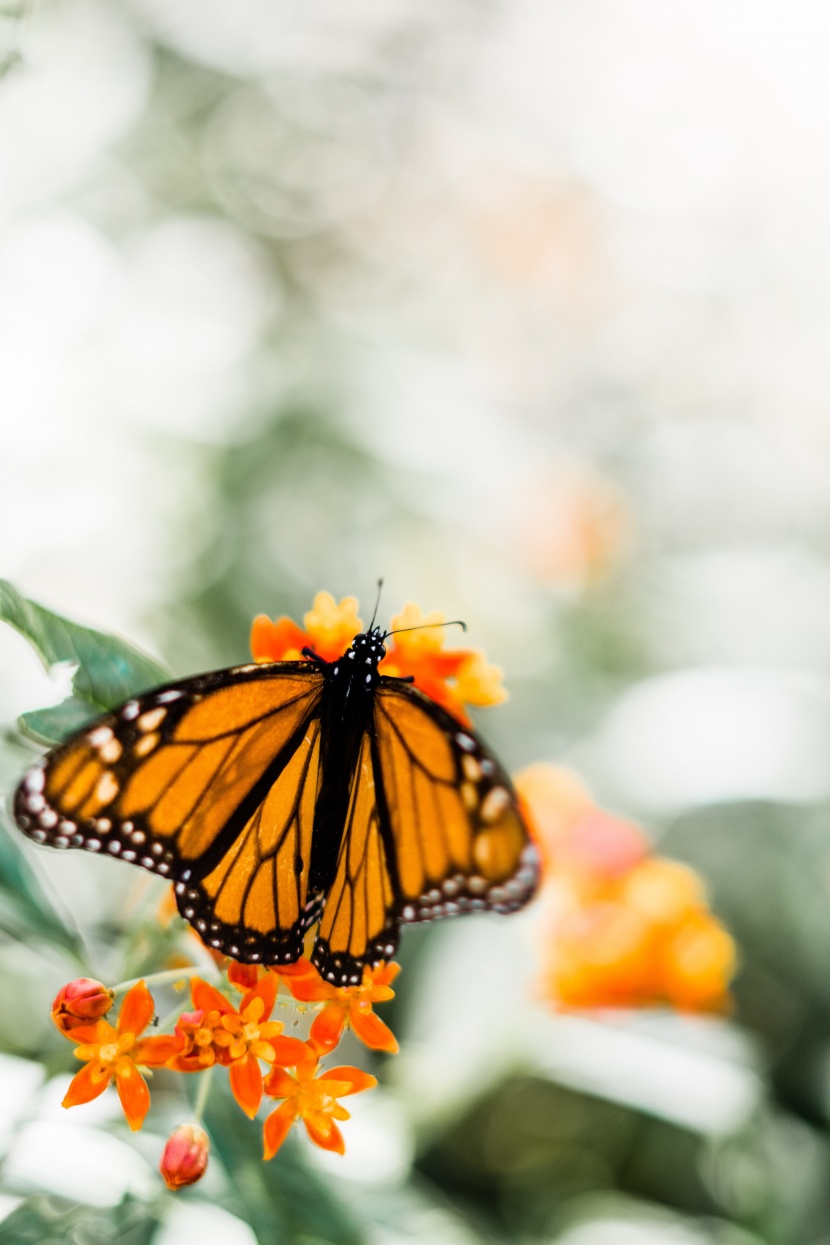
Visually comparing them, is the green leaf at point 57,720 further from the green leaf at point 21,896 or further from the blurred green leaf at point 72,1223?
the blurred green leaf at point 72,1223

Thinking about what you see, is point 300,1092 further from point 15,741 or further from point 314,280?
point 314,280

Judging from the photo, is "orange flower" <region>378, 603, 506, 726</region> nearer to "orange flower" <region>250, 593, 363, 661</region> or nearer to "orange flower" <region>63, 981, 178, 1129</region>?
"orange flower" <region>250, 593, 363, 661</region>

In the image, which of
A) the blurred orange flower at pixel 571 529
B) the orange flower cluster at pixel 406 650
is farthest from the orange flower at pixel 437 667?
the blurred orange flower at pixel 571 529

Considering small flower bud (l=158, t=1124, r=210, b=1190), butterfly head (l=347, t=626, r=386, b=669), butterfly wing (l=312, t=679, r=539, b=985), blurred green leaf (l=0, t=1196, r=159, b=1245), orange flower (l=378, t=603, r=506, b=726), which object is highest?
orange flower (l=378, t=603, r=506, b=726)

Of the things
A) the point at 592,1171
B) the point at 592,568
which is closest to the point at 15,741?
the point at 592,1171

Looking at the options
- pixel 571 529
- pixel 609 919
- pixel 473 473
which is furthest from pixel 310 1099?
pixel 473 473

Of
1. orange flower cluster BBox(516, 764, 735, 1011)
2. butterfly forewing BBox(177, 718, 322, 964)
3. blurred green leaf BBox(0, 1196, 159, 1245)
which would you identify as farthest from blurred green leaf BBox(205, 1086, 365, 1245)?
orange flower cluster BBox(516, 764, 735, 1011)
